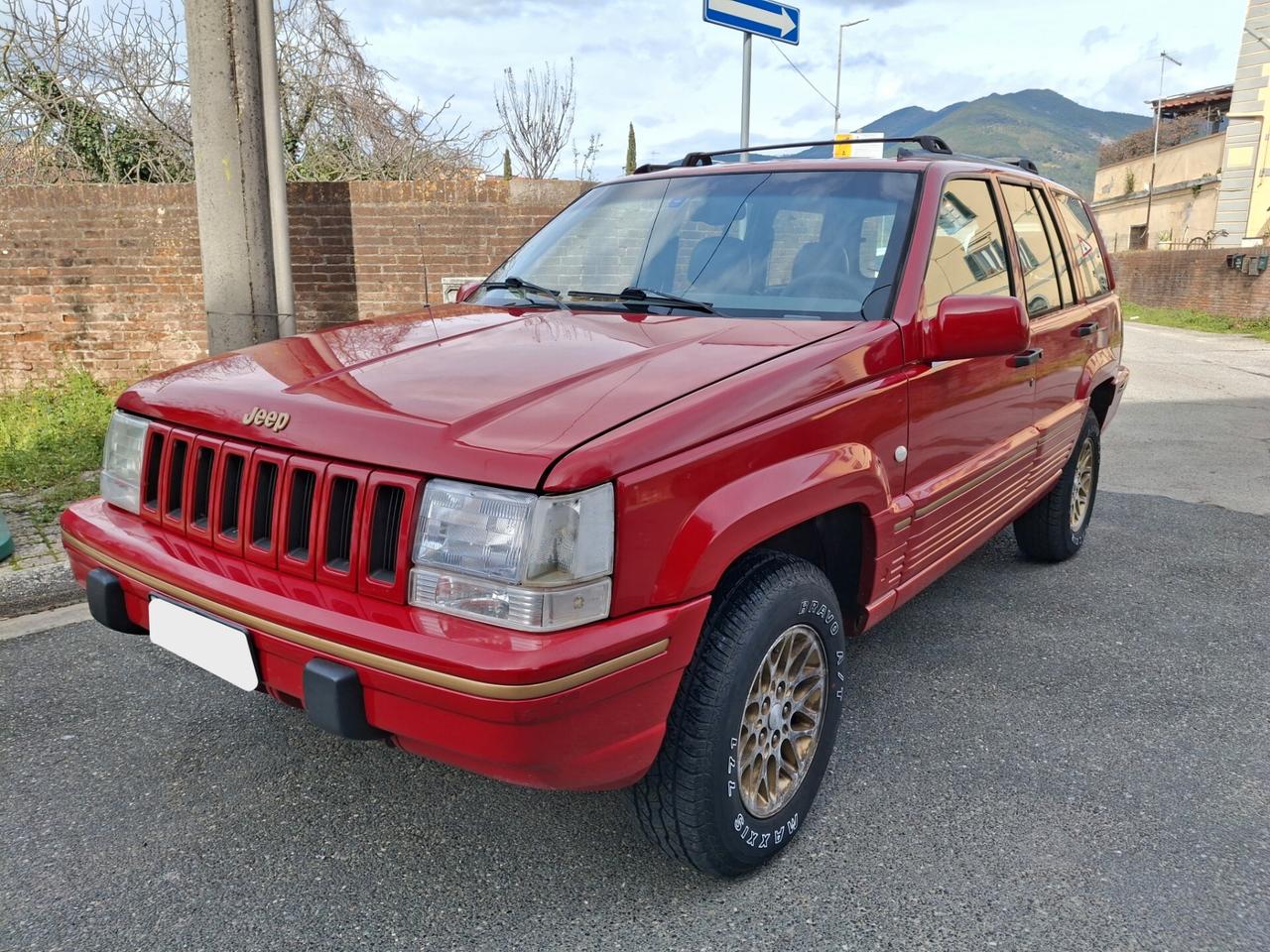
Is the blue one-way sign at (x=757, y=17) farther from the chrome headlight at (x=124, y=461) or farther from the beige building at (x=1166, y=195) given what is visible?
the beige building at (x=1166, y=195)

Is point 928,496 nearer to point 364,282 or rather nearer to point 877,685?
point 877,685

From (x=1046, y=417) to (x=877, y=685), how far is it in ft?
4.49

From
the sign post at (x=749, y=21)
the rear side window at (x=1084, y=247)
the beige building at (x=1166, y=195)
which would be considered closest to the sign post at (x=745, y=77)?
the sign post at (x=749, y=21)

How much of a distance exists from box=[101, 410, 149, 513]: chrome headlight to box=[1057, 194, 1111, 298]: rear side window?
3768 millimetres

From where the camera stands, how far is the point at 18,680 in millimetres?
3318

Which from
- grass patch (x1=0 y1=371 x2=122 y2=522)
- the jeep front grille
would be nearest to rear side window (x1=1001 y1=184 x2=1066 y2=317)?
the jeep front grille

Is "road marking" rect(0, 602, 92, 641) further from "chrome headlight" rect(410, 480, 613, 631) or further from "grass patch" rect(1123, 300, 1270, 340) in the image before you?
"grass patch" rect(1123, 300, 1270, 340)

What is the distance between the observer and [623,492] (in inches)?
72.4

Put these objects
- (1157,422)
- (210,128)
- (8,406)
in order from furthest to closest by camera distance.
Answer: (1157,422) → (8,406) → (210,128)

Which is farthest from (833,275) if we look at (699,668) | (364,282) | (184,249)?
(184,249)

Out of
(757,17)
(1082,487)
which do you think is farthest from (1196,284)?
(1082,487)

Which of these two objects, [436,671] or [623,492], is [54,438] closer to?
[436,671]

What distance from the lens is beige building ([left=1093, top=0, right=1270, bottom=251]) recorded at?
3306cm

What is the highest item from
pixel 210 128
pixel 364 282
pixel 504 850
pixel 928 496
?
pixel 210 128
